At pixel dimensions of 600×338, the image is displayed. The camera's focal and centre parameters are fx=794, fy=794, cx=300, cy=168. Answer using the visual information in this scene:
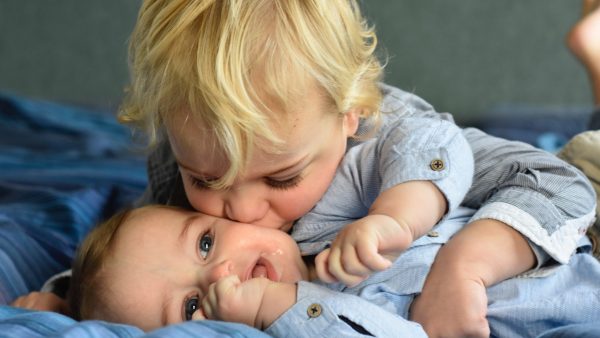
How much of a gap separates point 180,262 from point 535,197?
45 centimetres

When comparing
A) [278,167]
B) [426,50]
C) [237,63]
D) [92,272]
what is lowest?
[426,50]

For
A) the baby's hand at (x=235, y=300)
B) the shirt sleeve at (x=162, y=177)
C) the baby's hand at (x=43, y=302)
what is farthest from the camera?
the shirt sleeve at (x=162, y=177)

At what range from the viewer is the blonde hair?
871 mm

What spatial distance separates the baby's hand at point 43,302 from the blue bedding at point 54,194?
24mm

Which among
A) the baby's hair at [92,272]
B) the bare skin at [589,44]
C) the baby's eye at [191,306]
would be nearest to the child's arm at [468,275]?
the baby's eye at [191,306]

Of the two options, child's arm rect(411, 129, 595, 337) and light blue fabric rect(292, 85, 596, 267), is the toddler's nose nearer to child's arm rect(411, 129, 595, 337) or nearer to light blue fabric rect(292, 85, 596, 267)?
light blue fabric rect(292, 85, 596, 267)

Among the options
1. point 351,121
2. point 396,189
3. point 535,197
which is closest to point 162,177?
point 351,121

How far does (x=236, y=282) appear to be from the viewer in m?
0.87

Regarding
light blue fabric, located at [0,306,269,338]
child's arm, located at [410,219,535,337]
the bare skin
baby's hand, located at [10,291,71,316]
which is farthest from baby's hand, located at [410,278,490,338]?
the bare skin

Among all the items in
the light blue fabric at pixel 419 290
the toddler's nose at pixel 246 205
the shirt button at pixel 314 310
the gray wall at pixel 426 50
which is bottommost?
the gray wall at pixel 426 50

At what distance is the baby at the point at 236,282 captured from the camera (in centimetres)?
87

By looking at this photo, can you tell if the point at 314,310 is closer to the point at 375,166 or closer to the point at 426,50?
the point at 375,166

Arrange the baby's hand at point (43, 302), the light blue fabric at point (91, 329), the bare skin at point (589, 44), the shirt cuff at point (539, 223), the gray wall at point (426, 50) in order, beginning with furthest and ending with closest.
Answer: the gray wall at point (426, 50) → the bare skin at point (589, 44) → the baby's hand at point (43, 302) → the shirt cuff at point (539, 223) → the light blue fabric at point (91, 329)

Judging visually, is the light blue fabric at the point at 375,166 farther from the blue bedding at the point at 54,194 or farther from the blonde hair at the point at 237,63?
the blue bedding at the point at 54,194
